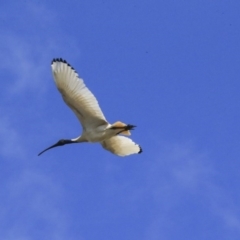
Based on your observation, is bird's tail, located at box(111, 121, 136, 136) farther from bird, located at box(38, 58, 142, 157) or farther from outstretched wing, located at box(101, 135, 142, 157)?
outstretched wing, located at box(101, 135, 142, 157)

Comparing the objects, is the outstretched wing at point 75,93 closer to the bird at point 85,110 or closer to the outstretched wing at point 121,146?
the bird at point 85,110

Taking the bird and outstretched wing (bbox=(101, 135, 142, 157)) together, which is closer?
the bird

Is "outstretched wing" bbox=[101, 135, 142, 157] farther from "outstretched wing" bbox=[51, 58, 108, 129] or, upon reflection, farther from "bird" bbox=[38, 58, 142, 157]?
"outstretched wing" bbox=[51, 58, 108, 129]

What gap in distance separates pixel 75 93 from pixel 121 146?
2.87 meters

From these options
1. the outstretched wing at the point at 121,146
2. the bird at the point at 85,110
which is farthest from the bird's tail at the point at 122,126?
the outstretched wing at the point at 121,146

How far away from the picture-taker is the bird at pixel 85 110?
27.8 metres

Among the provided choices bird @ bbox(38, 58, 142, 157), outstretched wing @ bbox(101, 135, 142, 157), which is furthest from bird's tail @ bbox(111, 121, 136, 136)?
outstretched wing @ bbox(101, 135, 142, 157)

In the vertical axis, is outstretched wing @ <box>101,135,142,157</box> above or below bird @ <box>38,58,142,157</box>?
above

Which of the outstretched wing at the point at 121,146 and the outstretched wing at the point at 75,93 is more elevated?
the outstretched wing at the point at 121,146

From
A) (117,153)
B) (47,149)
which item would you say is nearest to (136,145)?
(117,153)

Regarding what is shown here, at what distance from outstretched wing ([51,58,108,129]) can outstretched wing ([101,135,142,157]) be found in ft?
4.47

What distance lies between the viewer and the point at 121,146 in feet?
99.1

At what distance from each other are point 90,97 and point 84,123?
1.01 meters

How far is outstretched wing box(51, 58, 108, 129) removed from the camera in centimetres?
2773
